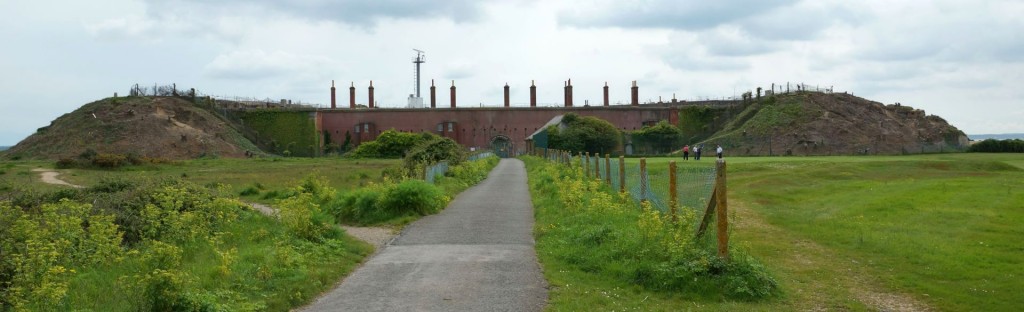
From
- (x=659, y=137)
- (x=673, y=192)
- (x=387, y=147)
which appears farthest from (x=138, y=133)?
(x=673, y=192)

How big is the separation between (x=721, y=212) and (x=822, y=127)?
215ft

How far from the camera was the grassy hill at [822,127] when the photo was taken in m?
67.2

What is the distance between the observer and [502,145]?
8431 cm

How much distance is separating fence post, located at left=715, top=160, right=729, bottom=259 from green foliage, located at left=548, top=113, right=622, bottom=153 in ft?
179

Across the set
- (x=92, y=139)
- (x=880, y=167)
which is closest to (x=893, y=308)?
(x=880, y=167)

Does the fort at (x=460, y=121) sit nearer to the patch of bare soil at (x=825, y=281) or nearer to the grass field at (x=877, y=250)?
the grass field at (x=877, y=250)

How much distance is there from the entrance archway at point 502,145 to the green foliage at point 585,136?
622 inches

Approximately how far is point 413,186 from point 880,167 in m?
22.3

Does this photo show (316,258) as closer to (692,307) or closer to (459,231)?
(459,231)

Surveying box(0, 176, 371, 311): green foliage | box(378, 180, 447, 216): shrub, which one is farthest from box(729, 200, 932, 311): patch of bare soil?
box(378, 180, 447, 216): shrub

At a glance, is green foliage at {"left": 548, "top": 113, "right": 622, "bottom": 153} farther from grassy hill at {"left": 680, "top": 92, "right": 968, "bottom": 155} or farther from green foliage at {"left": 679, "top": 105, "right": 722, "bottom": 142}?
green foliage at {"left": 679, "top": 105, "right": 722, "bottom": 142}

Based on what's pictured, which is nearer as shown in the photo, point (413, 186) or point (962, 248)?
point (962, 248)

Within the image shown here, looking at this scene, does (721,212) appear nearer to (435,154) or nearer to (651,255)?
(651,255)

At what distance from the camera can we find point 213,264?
415 inches
